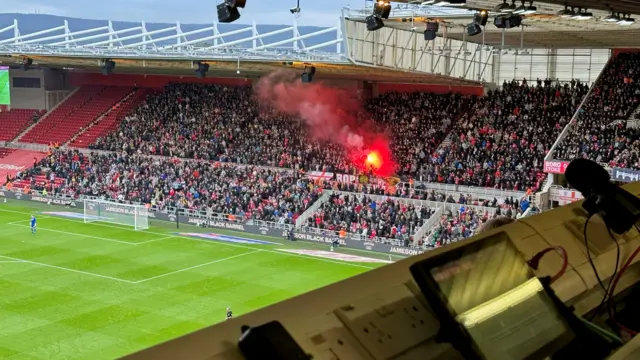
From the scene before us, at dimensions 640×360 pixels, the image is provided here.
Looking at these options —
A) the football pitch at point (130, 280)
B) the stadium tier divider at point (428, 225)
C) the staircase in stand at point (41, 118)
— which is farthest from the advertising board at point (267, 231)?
the staircase in stand at point (41, 118)

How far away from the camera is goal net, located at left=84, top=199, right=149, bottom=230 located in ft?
103

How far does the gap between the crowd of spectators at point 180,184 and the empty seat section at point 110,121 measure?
201 cm

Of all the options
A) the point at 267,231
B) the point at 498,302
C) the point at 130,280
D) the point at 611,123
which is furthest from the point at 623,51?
the point at 498,302

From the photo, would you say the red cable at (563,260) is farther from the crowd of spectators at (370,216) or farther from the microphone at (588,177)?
the crowd of spectators at (370,216)

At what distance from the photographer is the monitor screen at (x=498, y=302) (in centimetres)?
229

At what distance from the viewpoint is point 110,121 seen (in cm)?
4484

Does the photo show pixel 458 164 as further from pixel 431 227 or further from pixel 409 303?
pixel 409 303

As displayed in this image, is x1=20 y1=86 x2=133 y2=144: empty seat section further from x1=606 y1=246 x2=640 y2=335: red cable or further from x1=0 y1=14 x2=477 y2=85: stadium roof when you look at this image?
x1=606 y1=246 x2=640 y2=335: red cable

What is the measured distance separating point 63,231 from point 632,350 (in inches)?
1206

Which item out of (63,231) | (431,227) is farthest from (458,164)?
(63,231)

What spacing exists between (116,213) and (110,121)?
1364cm

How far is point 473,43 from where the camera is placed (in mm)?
32844

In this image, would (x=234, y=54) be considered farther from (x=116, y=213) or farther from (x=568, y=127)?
(x=568, y=127)

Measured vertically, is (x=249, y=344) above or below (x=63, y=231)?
above
